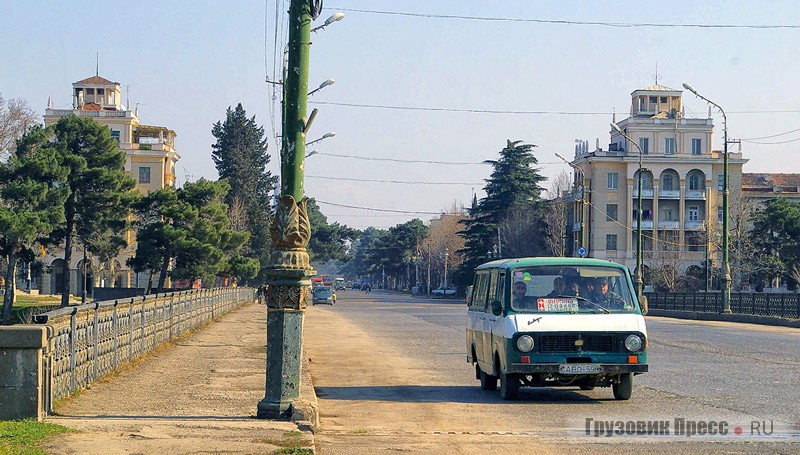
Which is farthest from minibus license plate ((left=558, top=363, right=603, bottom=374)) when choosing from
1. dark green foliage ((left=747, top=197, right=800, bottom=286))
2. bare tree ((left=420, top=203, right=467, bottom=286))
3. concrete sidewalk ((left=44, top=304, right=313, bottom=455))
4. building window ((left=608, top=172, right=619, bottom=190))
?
bare tree ((left=420, top=203, right=467, bottom=286))

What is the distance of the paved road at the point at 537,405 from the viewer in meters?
10.8

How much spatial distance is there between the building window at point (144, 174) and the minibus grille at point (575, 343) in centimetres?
9504

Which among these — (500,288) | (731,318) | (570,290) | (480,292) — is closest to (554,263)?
(570,290)

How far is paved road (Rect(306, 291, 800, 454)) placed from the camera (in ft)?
35.3

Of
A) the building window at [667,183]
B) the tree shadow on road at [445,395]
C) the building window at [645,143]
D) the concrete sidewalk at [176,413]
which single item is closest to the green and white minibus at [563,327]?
the tree shadow on road at [445,395]

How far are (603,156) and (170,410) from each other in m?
96.6

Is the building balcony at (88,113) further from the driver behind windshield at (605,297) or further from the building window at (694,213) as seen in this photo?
the driver behind windshield at (605,297)

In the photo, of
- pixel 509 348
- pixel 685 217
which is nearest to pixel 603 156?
pixel 685 217

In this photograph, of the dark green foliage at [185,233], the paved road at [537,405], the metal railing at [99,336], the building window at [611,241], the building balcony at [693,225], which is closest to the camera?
the paved road at [537,405]

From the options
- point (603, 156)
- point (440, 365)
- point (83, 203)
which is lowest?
point (440, 365)

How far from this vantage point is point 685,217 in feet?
354

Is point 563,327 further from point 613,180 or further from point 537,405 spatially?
point 613,180

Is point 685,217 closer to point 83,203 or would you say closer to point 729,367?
point 83,203

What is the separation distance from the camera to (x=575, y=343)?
559 inches
